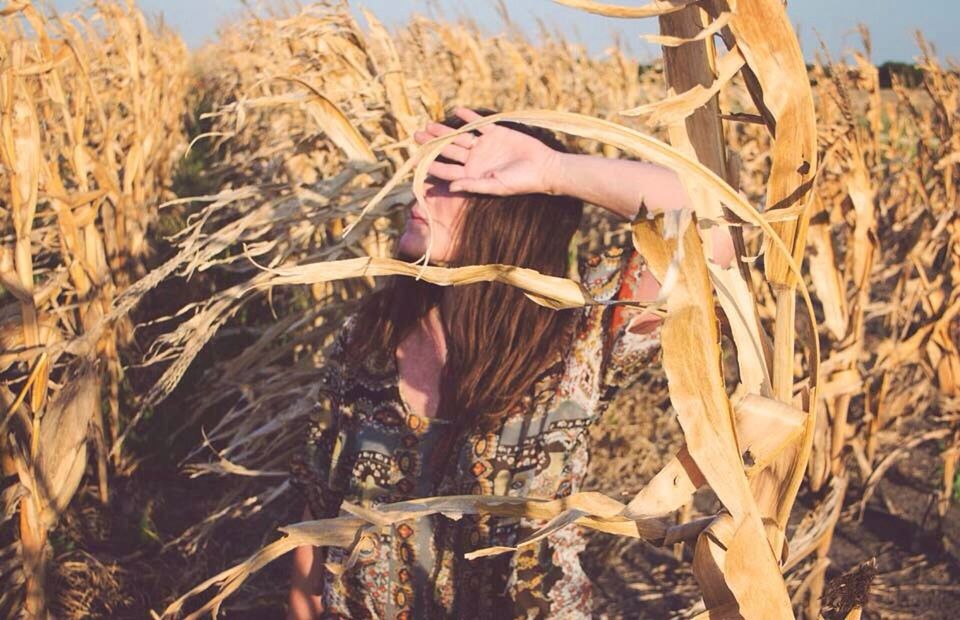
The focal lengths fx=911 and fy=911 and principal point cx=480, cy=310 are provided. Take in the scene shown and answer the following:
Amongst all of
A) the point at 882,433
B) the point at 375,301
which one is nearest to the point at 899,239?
the point at 882,433

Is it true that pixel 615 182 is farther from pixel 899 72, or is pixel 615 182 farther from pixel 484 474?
pixel 899 72

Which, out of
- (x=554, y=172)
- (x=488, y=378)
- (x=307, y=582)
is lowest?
(x=307, y=582)

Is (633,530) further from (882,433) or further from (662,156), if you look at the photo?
(882,433)

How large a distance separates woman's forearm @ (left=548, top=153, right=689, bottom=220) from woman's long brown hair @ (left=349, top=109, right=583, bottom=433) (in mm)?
86

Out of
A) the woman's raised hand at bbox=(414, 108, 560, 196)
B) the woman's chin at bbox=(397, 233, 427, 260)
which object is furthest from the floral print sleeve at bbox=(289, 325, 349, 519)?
the woman's raised hand at bbox=(414, 108, 560, 196)

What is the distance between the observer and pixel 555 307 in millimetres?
676

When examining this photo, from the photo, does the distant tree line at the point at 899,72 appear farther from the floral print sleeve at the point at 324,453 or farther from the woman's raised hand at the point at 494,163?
the floral print sleeve at the point at 324,453

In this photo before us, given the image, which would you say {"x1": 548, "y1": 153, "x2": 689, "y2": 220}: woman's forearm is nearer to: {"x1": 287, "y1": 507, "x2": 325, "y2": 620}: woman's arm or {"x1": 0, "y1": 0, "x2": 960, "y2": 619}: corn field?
{"x1": 0, "y1": 0, "x2": 960, "y2": 619}: corn field

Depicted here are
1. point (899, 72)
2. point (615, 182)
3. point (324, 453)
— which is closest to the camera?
point (615, 182)

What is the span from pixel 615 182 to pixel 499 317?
11.4 inches

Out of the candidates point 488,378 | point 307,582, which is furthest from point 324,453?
point 488,378

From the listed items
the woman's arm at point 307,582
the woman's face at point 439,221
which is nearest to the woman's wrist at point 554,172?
the woman's face at point 439,221

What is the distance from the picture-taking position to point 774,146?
0.64 m

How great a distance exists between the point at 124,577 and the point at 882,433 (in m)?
2.17
